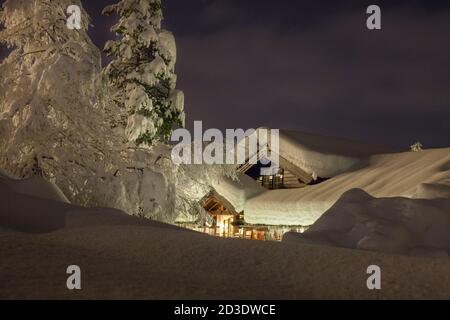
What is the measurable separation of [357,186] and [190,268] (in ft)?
52.2

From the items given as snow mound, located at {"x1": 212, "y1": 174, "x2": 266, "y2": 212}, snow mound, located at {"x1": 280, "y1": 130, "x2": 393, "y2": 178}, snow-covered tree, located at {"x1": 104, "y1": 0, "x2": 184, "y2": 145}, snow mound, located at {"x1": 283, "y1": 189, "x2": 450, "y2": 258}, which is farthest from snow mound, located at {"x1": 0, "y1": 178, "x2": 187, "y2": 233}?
snow mound, located at {"x1": 280, "y1": 130, "x2": 393, "y2": 178}

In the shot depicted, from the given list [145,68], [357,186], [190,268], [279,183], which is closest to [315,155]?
[279,183]

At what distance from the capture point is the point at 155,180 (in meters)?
14.8

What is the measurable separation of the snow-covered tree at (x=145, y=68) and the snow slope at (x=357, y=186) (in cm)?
629

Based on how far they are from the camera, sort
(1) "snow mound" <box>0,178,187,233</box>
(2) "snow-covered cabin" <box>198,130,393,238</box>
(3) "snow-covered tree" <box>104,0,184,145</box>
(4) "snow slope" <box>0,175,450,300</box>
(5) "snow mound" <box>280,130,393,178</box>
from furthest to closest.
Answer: (5) "snow mound" <box>280,130,393,178</box>
(2) "snow-covered cabin" <box>198,130,393,238</box>
(3) "snow-covered tree" <box>104,0,184,145</box>
(1) "snow mound" <box>0,178,187,233</box>
(4) "snow slope" <box>0,175,450,300</box>

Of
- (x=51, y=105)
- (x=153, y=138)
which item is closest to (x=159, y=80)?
(x=153, y=138)

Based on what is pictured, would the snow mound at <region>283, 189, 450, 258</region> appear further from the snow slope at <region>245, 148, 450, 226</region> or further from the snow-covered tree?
the snow-covered tree

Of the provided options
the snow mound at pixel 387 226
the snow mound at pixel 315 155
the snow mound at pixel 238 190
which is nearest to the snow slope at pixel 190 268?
the snow mound at pixel 387 226

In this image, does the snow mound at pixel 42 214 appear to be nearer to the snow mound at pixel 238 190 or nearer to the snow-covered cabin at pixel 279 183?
the snow-covered cabin at pixel 279 183

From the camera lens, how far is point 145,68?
18406 millimetres

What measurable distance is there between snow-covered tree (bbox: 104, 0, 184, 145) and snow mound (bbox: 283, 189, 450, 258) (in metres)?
8.47

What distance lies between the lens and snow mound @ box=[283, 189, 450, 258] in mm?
9844

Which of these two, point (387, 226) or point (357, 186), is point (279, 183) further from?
point (387, 226)

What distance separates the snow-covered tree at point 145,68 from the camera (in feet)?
59.6
